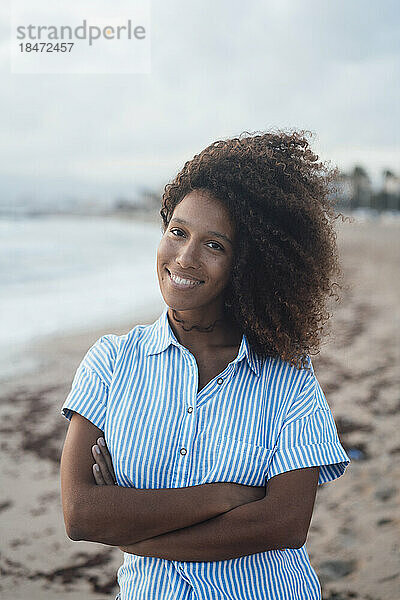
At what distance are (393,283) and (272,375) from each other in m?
11.4

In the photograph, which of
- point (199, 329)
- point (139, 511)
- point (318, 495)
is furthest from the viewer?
point (318, 495)

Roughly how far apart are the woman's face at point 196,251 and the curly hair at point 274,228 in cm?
3

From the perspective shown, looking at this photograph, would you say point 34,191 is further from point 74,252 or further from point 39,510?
point 39,510

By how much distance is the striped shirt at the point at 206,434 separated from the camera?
1.53 meters

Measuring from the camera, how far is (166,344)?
5.43 feet

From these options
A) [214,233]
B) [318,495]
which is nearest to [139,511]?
[214,233]

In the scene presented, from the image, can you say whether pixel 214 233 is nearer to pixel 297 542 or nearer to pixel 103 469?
pixel 103 469

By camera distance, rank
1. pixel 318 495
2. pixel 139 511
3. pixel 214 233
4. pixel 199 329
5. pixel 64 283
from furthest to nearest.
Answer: pixel 64 283 < pixel 318 495 < pixel 199 329 < pixel 214 233 < pixel 139 511

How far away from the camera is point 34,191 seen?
2253 centimetres

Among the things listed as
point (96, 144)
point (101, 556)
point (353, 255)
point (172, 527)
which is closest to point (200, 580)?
point (172, 527)

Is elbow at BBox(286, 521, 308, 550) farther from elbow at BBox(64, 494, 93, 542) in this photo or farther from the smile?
the smile

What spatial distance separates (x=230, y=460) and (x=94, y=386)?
0.36 meters

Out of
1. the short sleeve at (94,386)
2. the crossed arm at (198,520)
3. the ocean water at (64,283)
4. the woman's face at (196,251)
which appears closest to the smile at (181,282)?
the woman's face at (196,251)

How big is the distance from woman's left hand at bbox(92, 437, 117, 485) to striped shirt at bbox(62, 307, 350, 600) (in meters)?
0.01
